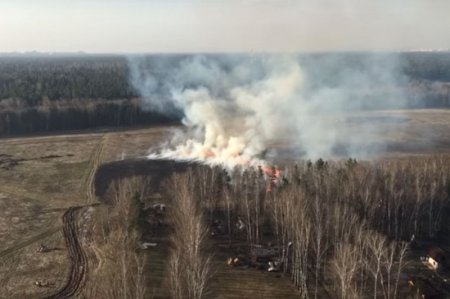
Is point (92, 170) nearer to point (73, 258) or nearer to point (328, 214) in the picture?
point (73, 258)

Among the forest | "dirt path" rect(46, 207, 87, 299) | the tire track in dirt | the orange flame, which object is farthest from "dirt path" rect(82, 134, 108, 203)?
the orange flame

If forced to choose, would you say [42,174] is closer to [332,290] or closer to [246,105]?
[246,105]

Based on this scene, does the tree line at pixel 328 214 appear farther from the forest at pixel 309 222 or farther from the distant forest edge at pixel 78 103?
the distant forest edge at pixel 78 103

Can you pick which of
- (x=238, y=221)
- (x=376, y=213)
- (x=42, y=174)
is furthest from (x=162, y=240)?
(x=42, y=174)

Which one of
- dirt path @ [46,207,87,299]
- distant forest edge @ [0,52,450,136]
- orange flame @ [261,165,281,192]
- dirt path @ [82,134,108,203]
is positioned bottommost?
dirt path @ [46,207,87,299]

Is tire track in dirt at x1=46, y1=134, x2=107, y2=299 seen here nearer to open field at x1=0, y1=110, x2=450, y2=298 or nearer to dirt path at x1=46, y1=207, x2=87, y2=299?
dirt path at x1=46, y1=207, x2=87, y2=299

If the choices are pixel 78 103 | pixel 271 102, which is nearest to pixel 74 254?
pixel 271 102

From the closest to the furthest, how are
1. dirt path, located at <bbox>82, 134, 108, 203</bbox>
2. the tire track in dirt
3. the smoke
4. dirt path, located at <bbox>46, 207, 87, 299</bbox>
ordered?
dirt path, located at <bbox>46, 207, 87, 299</bbox>, the tire track in dirt, dirt path, located at <bbox>82, 134, 108, 203</bbox>, the smoke
